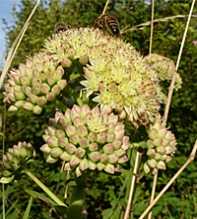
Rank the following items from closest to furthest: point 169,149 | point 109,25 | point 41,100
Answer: point 41,100, point 169,149, point 109,25

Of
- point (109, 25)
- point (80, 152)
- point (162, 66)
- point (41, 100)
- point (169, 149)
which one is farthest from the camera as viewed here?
point (162, 66)

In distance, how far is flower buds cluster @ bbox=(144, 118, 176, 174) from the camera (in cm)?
197

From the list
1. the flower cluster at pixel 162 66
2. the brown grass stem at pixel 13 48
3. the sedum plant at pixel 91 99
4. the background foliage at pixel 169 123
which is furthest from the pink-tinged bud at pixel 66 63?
the background foliage at pixel 169 123

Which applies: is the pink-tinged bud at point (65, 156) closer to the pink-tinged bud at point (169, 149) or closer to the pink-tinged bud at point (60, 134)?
the pink-tinged bud at point (60, 134)

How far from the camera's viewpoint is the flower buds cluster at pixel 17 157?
81.4 inches

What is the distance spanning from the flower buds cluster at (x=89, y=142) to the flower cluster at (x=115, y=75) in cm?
11

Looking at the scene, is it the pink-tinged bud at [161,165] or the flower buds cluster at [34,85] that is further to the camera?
the pink-tinged bud at [161,165]

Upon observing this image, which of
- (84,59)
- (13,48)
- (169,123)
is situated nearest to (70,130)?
(84,59)

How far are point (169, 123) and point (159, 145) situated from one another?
4456 mm

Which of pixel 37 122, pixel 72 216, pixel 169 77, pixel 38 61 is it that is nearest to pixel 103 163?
pixel 72 216

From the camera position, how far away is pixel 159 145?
198 centimetres

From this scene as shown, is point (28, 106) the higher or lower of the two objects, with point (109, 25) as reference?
lower

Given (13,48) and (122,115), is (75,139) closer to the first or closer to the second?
(122,115)

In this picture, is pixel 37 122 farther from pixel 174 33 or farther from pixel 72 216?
pixel 72 216
